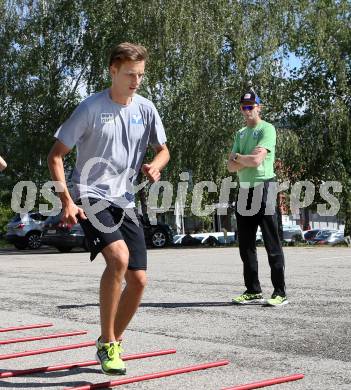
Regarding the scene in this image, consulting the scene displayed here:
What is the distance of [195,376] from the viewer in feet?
15.8

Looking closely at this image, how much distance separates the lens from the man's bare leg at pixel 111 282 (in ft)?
15.9

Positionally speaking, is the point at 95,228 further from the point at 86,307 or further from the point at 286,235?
the point at 286,235

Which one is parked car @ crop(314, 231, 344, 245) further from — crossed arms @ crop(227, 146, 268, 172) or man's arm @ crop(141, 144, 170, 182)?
man's arm @ crop(141, 144, 170, 182)

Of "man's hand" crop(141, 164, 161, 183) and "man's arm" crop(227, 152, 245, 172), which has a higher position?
"man's arm" crop(227, 152, 245, 172)

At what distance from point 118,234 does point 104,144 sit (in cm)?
60

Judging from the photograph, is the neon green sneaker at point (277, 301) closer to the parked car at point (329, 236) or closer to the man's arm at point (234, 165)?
the man's arm at point (234, 165)

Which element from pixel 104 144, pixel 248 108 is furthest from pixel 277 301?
pixel 104 144

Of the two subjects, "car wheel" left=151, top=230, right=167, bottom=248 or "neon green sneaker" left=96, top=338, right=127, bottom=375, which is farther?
"car wheel" left=151, top=230, right=167, bottom=248

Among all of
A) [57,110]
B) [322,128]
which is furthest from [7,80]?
[322,128]

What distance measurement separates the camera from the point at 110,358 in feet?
15.8

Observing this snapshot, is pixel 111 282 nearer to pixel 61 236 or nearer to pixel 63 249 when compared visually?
pixel 61 236

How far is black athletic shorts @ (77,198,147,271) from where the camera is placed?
4922 millimetres

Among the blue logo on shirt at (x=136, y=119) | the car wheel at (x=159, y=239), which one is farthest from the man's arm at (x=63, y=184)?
the car wheel at (x=159, y=239)

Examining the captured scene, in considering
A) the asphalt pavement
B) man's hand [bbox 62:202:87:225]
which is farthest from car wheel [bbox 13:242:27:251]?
man's hand [bbox 62:202:87:225]
